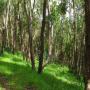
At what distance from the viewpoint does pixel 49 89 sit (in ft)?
66.3

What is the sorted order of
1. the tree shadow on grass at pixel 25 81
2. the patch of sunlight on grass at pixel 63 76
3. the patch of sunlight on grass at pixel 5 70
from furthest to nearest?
the patch of sunlight on grass at pixel 63 76, the patch of sunlight on grass at pixel 5 70, the tree shadow on grass at pixel 25 81

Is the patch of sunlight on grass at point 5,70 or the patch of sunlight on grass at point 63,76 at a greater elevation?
the patch of sunlight on grass at point 5,70

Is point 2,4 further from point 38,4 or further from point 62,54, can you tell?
point 62,54

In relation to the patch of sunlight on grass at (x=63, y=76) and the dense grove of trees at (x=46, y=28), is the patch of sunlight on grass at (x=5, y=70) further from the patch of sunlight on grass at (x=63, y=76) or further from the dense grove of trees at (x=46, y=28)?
the patch of sunlight on grass at (x=63, y=76)

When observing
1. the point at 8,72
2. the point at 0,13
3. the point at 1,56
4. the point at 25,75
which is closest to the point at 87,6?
the point at 25,75

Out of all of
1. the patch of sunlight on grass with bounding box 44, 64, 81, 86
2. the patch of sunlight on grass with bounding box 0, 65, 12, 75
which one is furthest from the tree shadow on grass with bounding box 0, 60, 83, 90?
the patch of sunlight on grass with bounding box 44, 64, 81, 86

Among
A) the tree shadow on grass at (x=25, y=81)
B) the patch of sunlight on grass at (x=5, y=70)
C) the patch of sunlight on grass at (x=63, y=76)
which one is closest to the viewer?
the tree shadow on grass at (x=25, y=81)

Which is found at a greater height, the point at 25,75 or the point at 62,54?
the point at 25,75

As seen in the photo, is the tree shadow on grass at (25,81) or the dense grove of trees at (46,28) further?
the dense grove of trees at (46,28)

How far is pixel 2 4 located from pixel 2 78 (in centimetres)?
2694

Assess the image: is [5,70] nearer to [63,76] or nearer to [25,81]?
[25,81]

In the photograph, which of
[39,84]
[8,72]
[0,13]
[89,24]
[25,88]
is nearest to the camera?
[89,24]

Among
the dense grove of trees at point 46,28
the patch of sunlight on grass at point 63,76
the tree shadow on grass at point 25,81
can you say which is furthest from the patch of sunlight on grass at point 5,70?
the patch of sunlight on grass at point 63,76

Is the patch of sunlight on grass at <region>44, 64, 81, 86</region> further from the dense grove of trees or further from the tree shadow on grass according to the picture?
the tree shadow on grass
